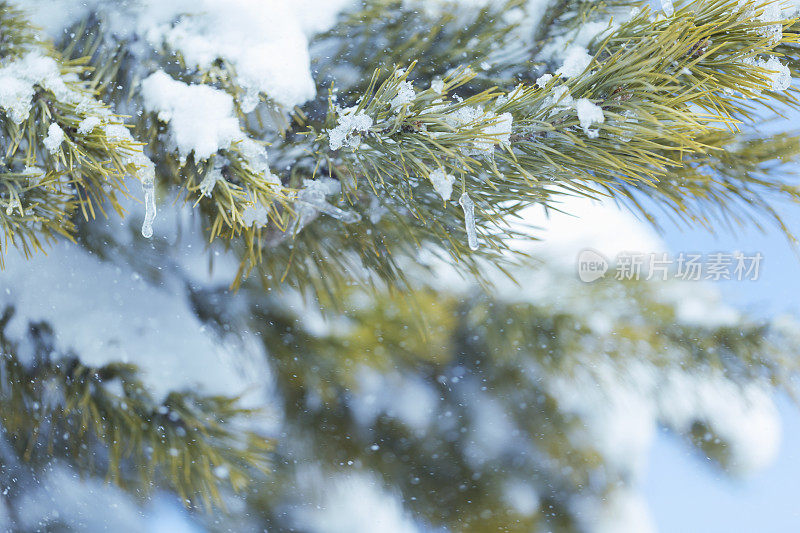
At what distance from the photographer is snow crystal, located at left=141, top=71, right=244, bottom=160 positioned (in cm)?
23

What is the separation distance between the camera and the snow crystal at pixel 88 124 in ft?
0.69

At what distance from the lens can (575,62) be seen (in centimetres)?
24

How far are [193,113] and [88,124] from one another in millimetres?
42

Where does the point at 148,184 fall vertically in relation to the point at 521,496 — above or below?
above

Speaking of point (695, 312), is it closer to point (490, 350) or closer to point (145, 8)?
point (490, 350)

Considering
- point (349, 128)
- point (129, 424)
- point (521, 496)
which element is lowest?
point (521, 496)

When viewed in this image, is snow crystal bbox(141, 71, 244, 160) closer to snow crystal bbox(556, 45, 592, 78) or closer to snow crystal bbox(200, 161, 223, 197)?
snow crystal bbox(200, 161, 223, 197)

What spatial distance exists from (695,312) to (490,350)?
13cm

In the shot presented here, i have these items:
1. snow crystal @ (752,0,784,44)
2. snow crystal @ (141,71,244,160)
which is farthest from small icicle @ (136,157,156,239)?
snow crystal @ (752,0,784,44)

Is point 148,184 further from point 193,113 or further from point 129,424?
point 129,424

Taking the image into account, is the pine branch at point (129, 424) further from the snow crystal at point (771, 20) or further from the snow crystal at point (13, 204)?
the snow crystal at point (771, 20)

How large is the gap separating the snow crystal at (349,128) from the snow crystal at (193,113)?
0.04 metres

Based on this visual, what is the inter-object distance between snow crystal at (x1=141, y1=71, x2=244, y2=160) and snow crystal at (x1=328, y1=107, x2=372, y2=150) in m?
0.04

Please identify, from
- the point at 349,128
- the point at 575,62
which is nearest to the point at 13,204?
the point at 349,128
